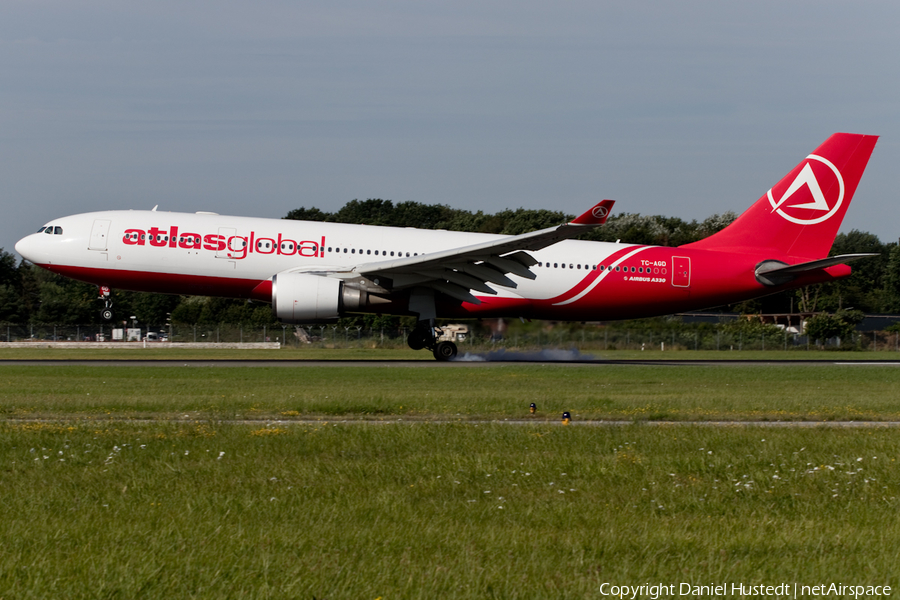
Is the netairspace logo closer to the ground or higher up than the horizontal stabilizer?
closer to the ground

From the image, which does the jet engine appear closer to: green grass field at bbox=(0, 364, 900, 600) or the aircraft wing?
the aircraft wing

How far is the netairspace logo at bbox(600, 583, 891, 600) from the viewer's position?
497 cm

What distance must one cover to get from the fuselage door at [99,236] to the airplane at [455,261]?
0.10 ft

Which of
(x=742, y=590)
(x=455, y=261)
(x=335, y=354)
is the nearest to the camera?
(x=742, y=590)

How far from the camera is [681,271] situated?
31.3 metres

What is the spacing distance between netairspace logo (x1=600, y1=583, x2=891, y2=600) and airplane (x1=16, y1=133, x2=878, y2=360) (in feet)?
65.7

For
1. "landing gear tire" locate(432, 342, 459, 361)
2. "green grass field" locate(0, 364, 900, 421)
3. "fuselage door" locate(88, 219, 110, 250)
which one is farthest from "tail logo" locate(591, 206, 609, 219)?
"fuselage door" locate(88, 219, 110, 250)

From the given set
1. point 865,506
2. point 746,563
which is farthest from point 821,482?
point 746,563

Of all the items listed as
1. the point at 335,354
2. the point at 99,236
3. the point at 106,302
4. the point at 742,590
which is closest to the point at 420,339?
the point at 335,354

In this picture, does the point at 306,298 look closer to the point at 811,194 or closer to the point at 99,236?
the point at 99,236

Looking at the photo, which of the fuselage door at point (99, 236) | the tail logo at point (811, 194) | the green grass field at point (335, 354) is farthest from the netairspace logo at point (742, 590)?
the tail logo at point (811, 194)

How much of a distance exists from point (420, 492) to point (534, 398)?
9478mm

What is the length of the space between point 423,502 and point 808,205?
28.8 metres

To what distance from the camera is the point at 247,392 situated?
17.6 metres
